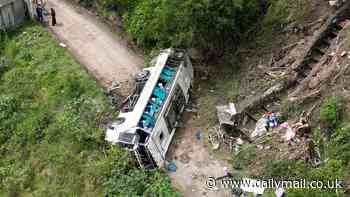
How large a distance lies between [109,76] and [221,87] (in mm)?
4696

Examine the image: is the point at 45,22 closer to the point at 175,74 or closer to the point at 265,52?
the point at 175,74

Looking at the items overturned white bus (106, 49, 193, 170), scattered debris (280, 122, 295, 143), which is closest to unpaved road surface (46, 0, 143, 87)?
overturned white bus (106, 49, 193, 170)

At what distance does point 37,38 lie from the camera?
72.7 ft

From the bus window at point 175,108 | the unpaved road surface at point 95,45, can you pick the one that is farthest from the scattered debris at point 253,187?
the unpaved road surface at point 95,45

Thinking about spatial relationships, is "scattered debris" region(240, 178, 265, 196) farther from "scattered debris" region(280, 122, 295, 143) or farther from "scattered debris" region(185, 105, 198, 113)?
"scattered debris" region(185, 105, 198, 113)

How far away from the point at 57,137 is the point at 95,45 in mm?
5554

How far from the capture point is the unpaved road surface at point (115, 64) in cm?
1509

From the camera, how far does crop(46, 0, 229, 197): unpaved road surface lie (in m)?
15.1

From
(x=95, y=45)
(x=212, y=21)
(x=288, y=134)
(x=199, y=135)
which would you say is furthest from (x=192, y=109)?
(x=95, y=45)

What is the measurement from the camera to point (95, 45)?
70.1 ft

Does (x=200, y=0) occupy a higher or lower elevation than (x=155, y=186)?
higher

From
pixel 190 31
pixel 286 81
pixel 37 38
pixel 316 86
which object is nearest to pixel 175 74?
pixel 190 31

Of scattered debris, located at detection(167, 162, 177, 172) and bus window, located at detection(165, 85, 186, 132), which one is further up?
bus window, located at detection(165, 85, 186, 132)

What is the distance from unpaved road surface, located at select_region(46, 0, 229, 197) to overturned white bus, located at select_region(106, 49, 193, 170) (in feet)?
2.24
